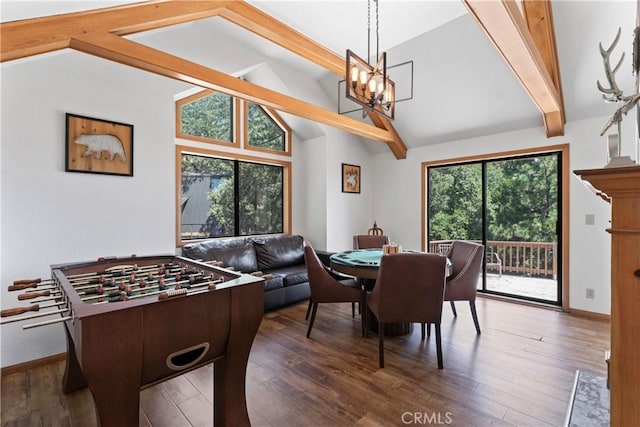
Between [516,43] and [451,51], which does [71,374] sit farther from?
[451,51]

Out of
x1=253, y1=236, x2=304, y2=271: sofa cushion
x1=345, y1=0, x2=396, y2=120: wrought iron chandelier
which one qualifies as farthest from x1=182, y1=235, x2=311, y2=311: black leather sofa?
x1=345, y1=0, x2=396, y2=120: wrought iron chandelier

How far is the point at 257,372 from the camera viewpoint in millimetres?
2369

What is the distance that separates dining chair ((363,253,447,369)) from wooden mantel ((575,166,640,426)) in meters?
1.37

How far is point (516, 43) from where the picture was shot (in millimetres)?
2092

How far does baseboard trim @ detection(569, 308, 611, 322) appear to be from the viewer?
3.44 m

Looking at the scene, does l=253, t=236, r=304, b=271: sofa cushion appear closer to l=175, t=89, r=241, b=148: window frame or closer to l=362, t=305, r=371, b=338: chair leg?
l=175, t=89, r=241, b=148: window frame

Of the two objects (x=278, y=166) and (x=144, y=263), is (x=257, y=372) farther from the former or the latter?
(x=278, y=166)

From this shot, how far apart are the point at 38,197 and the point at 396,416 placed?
3235 millimetres

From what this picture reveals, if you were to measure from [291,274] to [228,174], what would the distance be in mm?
1772

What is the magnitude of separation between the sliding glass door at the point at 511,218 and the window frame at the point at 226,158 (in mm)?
2595

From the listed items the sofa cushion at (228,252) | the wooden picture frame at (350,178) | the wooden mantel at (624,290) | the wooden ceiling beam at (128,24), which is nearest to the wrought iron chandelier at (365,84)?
the wooden ceiling beam at (128,24)

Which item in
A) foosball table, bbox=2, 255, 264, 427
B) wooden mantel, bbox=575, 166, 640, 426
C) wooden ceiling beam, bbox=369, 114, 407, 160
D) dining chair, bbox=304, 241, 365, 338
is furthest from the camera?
wooden ceiling beam, bbox=369, 114, 407, 160

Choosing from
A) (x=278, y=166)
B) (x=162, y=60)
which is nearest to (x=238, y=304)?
(x=162, y=60)

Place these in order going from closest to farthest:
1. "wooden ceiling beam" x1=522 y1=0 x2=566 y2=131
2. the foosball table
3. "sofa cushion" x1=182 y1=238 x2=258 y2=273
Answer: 1. the foosball table
2. "wooden ceiling beam" x1=522 y1=0 x2=566 y2=131
3. "sofa cushion" x1=182 y1=238 x2=258 y2=273
